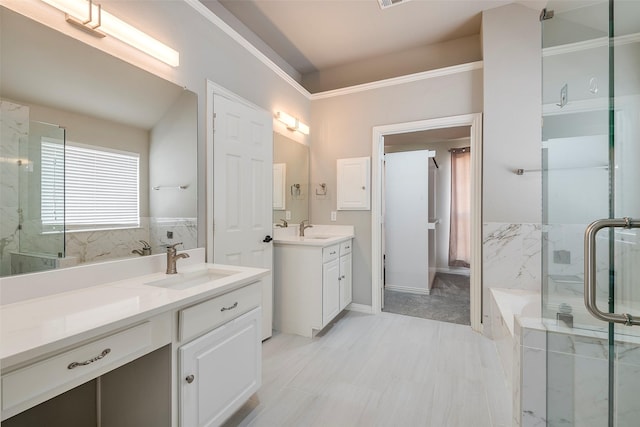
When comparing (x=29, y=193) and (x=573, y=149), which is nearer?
(x=29, y=193)

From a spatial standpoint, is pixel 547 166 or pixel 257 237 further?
pixel 257 237

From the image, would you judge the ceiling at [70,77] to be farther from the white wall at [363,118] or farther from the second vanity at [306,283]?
the white wall at [363,118]

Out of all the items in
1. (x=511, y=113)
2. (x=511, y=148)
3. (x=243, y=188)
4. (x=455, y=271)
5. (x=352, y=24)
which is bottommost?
(x=455, y=271)

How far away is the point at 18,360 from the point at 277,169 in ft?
7.56

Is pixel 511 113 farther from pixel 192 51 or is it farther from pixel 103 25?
pixel 103 25

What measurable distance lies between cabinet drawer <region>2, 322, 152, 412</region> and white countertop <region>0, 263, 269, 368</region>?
0.06 meters

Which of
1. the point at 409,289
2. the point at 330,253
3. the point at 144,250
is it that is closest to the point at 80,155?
the point at 144,250

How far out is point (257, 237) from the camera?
8.27 feet

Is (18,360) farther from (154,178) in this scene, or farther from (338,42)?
(338,42)

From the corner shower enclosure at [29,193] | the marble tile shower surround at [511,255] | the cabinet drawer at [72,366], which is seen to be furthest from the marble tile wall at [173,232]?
the marble tile shower surround at [511,255]

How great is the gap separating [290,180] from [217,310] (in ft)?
6.33

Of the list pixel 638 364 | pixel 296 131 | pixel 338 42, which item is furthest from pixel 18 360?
pixel 338 42

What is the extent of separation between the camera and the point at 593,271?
0.99 meters

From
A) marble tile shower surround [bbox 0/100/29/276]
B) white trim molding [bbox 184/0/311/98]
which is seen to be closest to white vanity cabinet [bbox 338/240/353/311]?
white trim molding [bbox 184/0/311/98]
